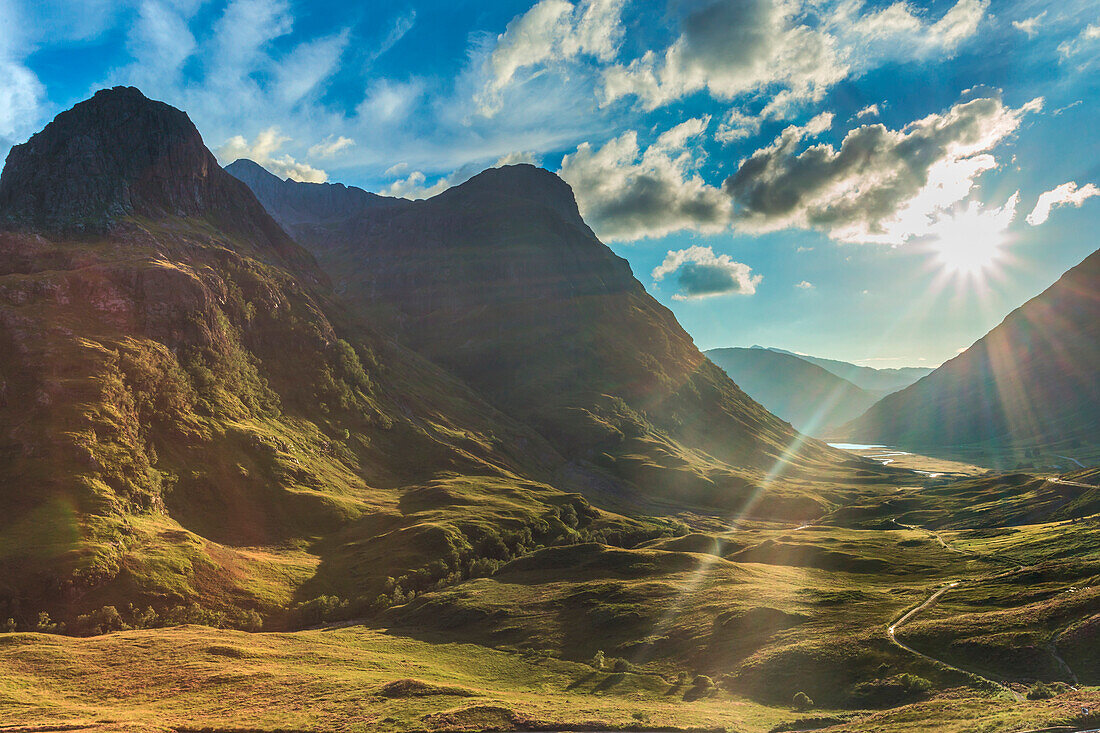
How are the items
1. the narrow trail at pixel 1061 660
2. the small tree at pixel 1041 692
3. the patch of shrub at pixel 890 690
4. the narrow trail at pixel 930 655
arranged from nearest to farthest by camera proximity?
the small tree at pixel 1041 692, the narrow trail at pixel 1061 660, the narrow trail at pixel 930 655, the patch of shrub at pixel 890 690

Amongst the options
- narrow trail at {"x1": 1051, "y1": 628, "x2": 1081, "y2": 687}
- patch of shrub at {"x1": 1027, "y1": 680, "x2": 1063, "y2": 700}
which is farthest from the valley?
narrow trail at {"x1": 1051, "y1": 628, "x2": 1081, "y2": 687}

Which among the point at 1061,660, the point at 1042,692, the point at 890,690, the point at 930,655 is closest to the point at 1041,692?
the point at 1042,692

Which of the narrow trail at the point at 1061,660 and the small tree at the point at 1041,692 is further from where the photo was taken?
the narrow trail at the point at 1061,660

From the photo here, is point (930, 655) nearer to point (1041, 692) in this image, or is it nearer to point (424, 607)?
point (1041, 692)

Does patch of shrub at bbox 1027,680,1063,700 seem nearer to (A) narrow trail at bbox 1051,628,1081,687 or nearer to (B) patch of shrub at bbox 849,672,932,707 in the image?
(A) narrow trail at bbox 1051,628,1081,687

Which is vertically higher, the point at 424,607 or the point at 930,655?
the point at 930,655

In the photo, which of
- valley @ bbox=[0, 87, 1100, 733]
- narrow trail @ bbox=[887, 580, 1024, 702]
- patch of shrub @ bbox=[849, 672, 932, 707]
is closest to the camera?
narrow trail @ bbox=[887, 580, 1024, 702]

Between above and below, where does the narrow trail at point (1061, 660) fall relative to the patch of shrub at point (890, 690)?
above

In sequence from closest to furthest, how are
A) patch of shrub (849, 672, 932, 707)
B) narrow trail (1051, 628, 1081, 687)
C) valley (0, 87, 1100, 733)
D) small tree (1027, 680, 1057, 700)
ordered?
small tree (1027, 680, 1057, 700), narrow trail (1051, 628, 1081, 687), patch of shrub (849, 672, 932, 707), valley (0, 87, 1100, 733)

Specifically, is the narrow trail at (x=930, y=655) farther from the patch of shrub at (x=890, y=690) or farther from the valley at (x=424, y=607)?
the patch of shrub at (x=890, y=690)

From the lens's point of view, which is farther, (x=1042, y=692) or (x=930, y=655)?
(x=930, y=655)

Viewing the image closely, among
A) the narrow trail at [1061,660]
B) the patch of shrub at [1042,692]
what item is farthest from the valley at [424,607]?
the narrow trail at [1061,660]

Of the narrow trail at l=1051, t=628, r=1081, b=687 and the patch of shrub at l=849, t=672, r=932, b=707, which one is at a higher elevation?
the narrow trail at l=1051, t=628, r=1081, b=687

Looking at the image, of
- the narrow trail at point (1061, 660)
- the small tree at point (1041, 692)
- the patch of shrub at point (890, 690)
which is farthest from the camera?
the patch of shrub at point (890, 690)
